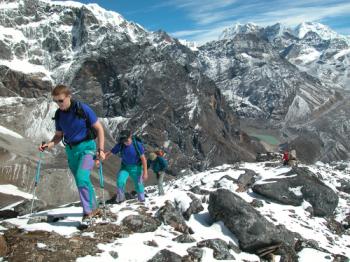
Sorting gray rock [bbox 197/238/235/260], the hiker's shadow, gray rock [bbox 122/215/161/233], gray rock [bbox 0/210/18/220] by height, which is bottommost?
gray rock [bbox 197/238/235/260]

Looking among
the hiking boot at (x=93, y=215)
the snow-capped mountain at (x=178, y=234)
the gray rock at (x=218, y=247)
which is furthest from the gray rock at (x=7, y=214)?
the gray rock at (x=218, y=247)

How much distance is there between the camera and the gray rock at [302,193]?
2400cm

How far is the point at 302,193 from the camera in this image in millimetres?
24531

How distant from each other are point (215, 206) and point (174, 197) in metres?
1.83

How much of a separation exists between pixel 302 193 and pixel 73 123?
15283mm

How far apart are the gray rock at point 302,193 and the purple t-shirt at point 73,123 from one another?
1370 centimetres

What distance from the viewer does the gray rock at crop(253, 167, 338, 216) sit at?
78.7ft

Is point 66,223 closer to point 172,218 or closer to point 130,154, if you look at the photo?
point 172,218

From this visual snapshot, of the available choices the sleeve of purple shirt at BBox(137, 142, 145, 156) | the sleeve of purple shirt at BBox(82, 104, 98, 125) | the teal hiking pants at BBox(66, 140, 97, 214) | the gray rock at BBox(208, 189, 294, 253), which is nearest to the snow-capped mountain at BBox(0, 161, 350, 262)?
the gray rock at BBox(208, 189, 294, 253)

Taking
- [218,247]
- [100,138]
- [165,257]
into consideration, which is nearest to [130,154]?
[100,138]

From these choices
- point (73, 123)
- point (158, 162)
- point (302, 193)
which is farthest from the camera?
point (302, 193)

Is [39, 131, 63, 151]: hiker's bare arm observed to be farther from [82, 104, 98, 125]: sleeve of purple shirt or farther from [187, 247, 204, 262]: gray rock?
[187, 247, 204, 262]: gray rock

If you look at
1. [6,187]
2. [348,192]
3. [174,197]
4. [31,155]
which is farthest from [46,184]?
[174,197]

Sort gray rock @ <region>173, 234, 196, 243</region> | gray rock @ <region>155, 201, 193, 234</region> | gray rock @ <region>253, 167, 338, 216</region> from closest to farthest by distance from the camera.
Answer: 1. gray rock @ <region>173, 234, 196, 243</region>
2. gray rock @ <region>155, 201, 193, 234</region>
3. gray rock @ <region>253, 167, 338, 216</region>
